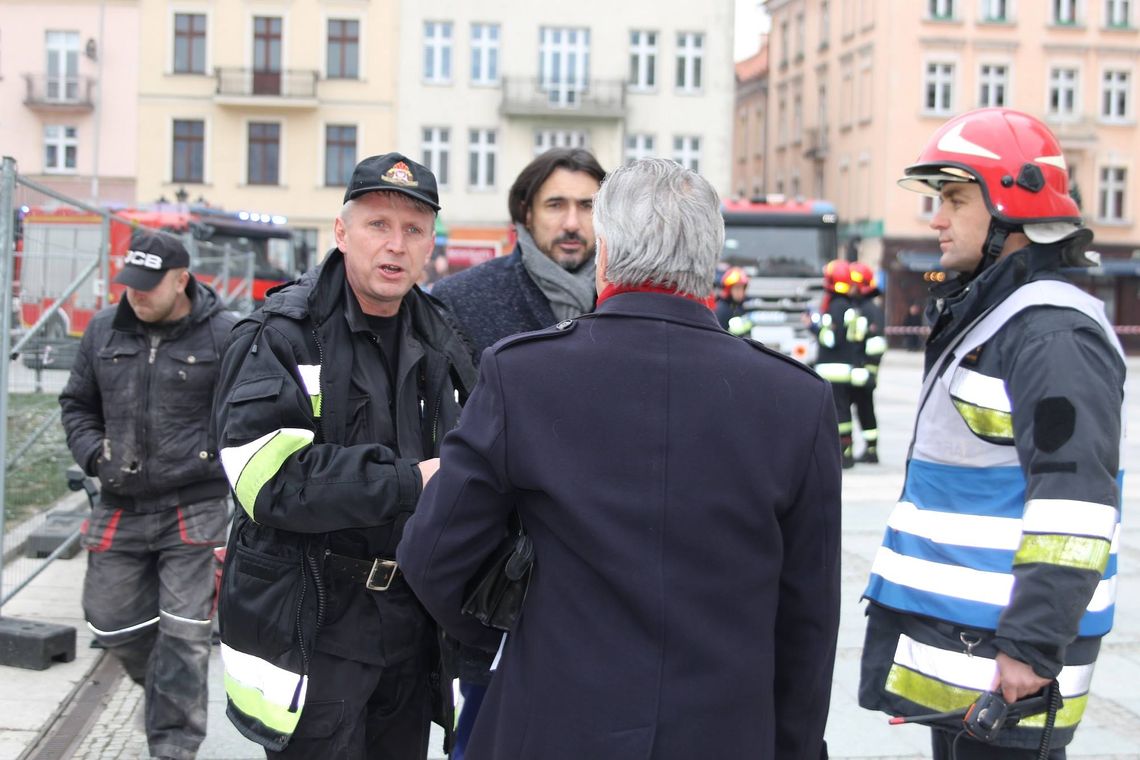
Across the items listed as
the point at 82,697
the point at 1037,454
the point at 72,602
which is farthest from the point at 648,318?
the point at 72,602

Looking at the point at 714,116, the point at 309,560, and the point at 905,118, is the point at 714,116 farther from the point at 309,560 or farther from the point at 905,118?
the point at 309,560

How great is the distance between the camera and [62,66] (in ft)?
139

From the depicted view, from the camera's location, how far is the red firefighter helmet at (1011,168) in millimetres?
3037

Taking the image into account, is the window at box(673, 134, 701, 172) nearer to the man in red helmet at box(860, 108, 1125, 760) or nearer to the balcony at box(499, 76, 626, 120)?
the balcony at box(499, 76, 626, 120)

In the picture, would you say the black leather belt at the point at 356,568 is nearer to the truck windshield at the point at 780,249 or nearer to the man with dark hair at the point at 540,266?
the man with dark hair at the point at 540,266

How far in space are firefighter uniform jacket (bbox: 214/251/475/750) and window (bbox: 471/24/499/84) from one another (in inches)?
1616

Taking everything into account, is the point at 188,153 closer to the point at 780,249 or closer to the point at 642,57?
the point at 642,57

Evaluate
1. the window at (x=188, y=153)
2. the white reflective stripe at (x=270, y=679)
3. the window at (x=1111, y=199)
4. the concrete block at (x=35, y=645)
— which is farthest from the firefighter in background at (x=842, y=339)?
the window at (x=1111, y=199)

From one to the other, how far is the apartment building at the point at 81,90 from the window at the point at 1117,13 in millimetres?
33292

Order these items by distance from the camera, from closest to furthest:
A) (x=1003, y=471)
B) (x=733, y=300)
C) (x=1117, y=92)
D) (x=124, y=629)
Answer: (x=1003, y=471) < (x=124, y=629) < (x=733, y=300) < (x=1117, y=92)

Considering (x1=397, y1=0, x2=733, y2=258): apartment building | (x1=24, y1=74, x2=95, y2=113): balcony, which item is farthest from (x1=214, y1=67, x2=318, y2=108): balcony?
(x1=24, y1=74, x2=95, y2=113): balcony

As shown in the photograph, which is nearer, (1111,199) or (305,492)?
(305,492)

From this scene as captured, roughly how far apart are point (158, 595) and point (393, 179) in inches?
96.7

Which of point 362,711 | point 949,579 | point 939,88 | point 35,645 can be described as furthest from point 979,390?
point 939,88
